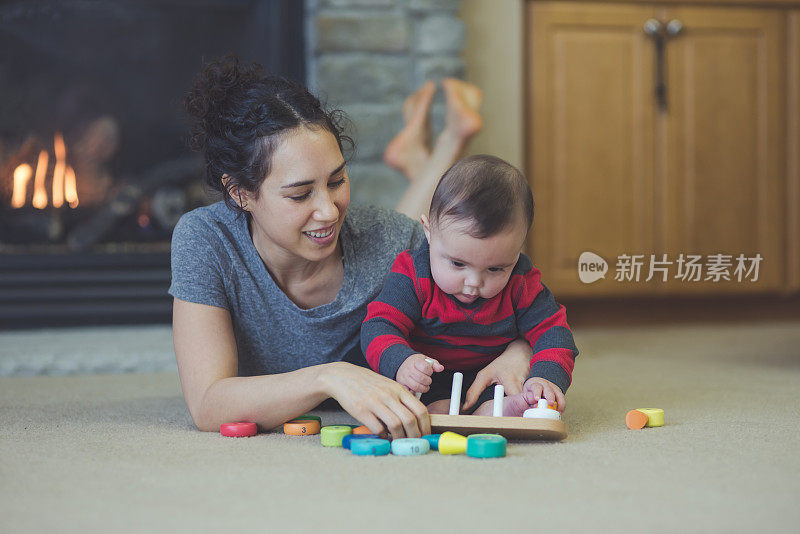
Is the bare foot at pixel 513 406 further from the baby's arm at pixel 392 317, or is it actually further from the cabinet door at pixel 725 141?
the cabinet door at pixel 725 141

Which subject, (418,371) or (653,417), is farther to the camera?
(653,417)

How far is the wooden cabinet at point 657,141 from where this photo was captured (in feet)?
8.76

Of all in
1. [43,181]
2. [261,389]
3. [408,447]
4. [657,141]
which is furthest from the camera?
[657,141]

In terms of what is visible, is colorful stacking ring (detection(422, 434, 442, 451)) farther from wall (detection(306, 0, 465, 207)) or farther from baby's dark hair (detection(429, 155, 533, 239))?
wall (detection(306, 0, 465, 207))

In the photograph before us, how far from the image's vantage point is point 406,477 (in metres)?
0.96

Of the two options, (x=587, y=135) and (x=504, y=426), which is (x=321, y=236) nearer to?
(x=504, y=426)

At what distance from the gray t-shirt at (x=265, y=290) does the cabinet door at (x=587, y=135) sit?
4.32 feet

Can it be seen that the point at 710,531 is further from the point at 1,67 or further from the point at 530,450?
the point at 1,67

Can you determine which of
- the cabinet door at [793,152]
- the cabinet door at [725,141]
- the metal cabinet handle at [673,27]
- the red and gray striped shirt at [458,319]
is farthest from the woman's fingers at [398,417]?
the cabinet door at [793,152]

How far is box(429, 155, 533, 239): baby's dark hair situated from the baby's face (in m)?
0.01

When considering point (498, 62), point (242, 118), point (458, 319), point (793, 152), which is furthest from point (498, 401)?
point (793, 152)

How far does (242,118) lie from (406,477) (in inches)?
24.1

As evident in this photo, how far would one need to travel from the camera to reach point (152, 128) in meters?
2.46

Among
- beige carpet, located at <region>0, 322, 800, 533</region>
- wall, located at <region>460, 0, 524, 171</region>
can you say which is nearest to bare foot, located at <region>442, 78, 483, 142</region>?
wall, located at <region>460, 0, 524, 171</region>
